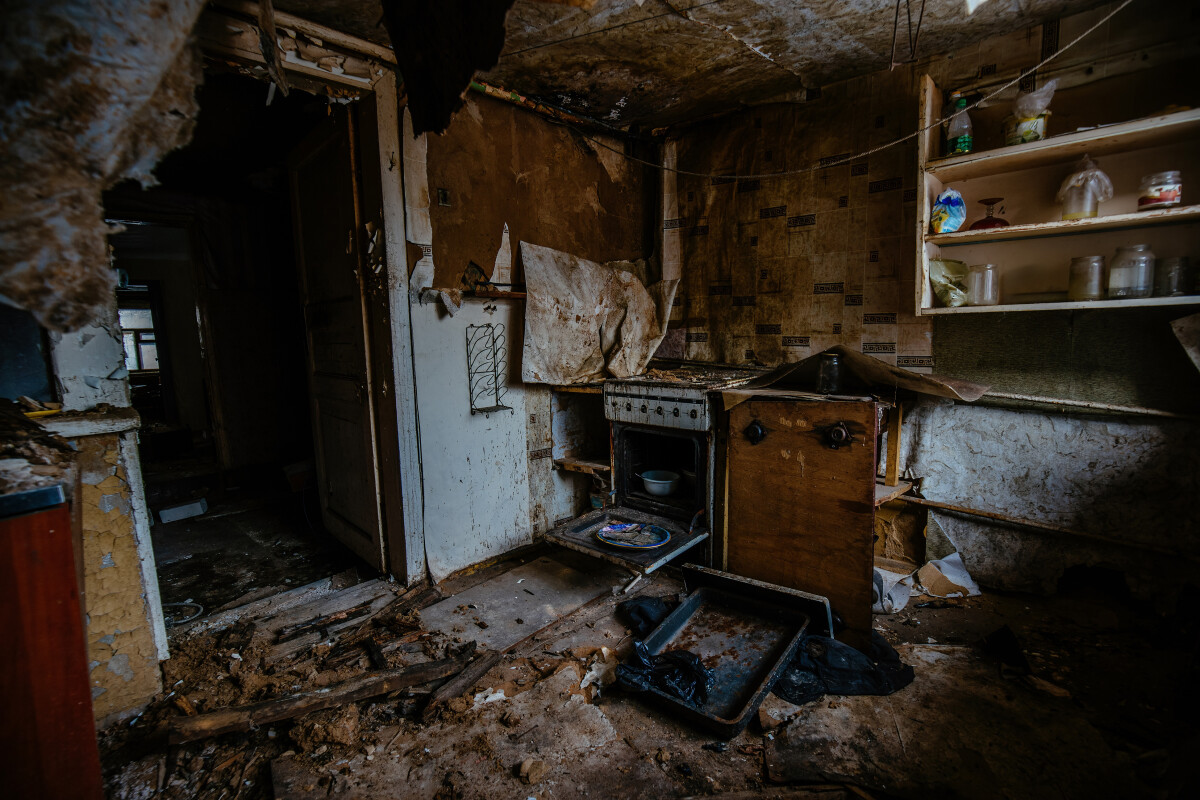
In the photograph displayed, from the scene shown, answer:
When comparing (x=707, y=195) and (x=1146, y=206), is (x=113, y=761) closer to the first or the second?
(x=707, y=195)

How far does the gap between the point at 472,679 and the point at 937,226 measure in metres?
3.09

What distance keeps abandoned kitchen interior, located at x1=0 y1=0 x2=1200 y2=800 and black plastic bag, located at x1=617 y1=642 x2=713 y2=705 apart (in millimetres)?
31

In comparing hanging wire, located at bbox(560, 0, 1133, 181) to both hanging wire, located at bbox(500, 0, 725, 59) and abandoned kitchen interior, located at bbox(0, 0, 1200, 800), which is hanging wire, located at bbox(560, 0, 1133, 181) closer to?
abandoned kitchen interior, located at bbox(0, 0, 1200, 800)

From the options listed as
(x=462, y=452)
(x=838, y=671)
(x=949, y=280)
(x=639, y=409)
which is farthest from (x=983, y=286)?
(x=462, y=452)

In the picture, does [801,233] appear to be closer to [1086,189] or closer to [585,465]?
[1086,189]

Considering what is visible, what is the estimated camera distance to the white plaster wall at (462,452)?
282 cm

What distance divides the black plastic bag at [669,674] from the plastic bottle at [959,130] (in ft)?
8.85

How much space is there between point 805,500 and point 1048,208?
75.6 inches

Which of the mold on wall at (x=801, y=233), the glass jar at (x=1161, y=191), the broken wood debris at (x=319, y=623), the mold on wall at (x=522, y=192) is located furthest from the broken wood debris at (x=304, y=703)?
the glass jar at (x=1161, y=191)

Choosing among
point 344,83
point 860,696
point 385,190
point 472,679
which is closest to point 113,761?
point 472,679

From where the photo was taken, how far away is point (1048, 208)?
8.27 ft

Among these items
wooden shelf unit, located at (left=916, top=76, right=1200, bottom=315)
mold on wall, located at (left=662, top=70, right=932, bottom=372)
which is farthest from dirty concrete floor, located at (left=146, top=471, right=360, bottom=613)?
wooden shelf unit, located at (left=916, top=76, right=1200, bottom=315)

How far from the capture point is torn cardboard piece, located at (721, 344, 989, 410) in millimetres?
2365

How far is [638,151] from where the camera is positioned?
3988 millimetres
